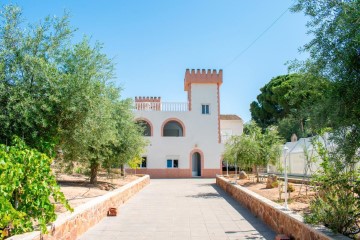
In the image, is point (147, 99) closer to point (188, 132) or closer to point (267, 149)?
point (188, 132)

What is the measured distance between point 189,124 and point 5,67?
25.4 meters

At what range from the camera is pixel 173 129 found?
3309 cm

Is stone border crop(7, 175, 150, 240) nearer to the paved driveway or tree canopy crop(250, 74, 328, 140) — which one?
the paved driveway

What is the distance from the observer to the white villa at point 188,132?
105 feet

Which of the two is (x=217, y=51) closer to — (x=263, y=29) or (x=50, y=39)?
(x=263, y=29)

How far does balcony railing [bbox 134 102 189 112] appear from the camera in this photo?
3253 centimetres

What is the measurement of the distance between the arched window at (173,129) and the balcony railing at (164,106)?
127 cm

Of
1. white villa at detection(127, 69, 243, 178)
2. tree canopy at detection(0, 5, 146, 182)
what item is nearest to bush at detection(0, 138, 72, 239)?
tree canopy at detection(0, 5, 146, 182)

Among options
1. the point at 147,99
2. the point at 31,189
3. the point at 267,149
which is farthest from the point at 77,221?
the point at 147,99

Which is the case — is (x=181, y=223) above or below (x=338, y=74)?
below

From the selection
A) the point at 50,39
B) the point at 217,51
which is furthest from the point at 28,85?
the point at 217,51

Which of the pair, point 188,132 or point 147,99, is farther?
point 147,99

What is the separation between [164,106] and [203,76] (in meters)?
4.54

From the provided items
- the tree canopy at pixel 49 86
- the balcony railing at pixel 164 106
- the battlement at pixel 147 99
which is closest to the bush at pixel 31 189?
the tree canopy at pixel 49 86
